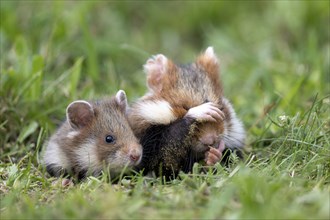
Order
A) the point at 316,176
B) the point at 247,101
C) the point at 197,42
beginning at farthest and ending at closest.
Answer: the point at 197,42
the point at 247,101
the point at 316,176

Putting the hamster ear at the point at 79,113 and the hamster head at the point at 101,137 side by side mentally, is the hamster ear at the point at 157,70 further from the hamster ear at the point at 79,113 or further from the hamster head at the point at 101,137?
the hamster ear at the point at 79,113

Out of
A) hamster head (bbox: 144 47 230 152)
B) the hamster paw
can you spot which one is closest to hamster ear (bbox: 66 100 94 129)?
hamster head (bbox: 144 47 230 152)

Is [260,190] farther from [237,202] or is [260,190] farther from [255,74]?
[255,74]

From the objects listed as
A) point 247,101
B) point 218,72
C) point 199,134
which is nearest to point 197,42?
point 247,101

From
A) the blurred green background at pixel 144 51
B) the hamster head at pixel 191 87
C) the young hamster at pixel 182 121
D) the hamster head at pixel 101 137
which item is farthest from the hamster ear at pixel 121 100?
the blurred green background at pixel 144 51

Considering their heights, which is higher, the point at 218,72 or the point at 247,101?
the point at 218,72

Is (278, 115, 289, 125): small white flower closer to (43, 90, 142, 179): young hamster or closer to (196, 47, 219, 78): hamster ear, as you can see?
(196, 47, 219, 78): hamster ear

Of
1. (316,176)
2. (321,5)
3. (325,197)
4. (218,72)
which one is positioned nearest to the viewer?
(325,197)

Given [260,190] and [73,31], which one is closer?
[260,190]
